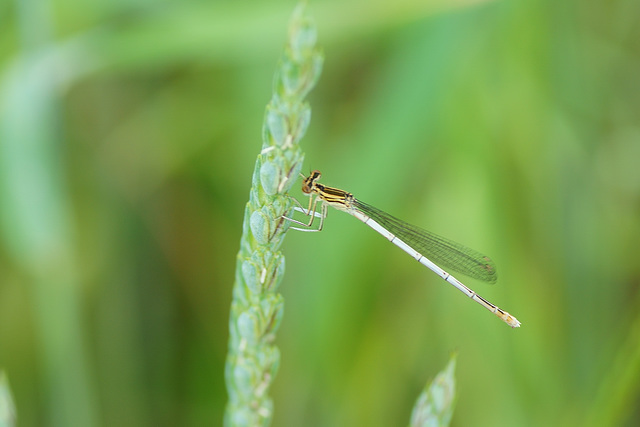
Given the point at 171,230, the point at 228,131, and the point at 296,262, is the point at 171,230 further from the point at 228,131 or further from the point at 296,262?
the point at 296,262

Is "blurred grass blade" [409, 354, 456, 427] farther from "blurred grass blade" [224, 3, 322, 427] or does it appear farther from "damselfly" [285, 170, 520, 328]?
"damselfly" [285, 170, 520, 328]

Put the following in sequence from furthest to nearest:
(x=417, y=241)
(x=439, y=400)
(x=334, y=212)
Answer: (x=417, y=241), (x=334, y=212), (x=439, y=400)

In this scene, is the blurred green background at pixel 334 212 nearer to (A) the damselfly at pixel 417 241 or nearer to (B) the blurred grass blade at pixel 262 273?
(A) the damselfly at pixel 417 241

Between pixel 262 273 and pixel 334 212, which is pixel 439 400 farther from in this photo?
pixel 334 212

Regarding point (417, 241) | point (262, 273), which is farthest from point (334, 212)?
point (262, 273)

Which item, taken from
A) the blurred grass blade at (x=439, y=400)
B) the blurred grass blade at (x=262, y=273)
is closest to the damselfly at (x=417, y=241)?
the blurred grass blade at (x=262, y=273)

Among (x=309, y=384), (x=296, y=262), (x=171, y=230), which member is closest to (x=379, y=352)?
(x=309, y=384)
